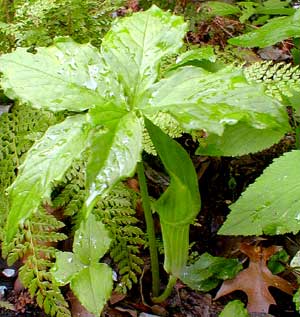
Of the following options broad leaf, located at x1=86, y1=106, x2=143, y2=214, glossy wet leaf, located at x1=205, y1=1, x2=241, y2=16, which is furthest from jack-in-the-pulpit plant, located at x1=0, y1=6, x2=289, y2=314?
glossy wet leaf, located at x1=205, y1=1, x2=241, y2=16

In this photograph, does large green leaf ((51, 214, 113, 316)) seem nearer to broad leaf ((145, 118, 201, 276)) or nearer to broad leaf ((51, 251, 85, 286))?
broad leaf ((51, 251, 85, 286))

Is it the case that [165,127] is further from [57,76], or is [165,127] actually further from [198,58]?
[57,76]

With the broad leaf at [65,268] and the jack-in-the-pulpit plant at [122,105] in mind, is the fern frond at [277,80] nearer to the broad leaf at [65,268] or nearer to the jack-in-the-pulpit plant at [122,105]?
the jack-in-the-pulpit plant at [122,105]

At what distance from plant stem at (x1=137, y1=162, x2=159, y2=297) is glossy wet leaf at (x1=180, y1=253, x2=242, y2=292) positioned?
0.28 ft

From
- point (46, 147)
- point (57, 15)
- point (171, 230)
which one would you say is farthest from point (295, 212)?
point (57, 15)

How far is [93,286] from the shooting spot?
1287 millimetres

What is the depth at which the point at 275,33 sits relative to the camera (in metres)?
1.60

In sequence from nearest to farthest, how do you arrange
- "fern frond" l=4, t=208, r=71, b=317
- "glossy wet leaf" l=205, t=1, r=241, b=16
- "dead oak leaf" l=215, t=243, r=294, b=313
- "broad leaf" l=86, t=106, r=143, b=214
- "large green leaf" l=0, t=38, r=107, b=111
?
1. "broad leaf" l=86, t=106, r=143, b=214
2. "large green leaf" l=0, t=38, r=107, b=111
3. "fern frond" l=4, t=208, r=71, b=317
4. "dead oak leaf" l=215, t=243, r=294, b=313
5. "glossy wet leaf" l=205, t=1, r=241, b=16

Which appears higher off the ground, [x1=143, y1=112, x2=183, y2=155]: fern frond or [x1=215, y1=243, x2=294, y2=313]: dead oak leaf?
[x1=143, y1=112, x2=183, y2=155]: fern frond

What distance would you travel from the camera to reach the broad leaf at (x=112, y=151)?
0.92m

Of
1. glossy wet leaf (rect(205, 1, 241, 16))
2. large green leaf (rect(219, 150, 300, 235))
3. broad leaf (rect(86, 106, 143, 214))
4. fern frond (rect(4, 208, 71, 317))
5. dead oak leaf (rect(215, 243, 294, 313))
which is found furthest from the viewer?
glossy wet leaf (rect(205, 1, 241, 16))

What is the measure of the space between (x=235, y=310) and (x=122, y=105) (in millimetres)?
687

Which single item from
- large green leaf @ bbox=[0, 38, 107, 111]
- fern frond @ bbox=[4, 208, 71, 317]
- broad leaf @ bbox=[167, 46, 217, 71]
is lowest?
fern frond @ bbox=[4, 208, 71, 317]

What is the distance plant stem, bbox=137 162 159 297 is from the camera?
1.25 meters
